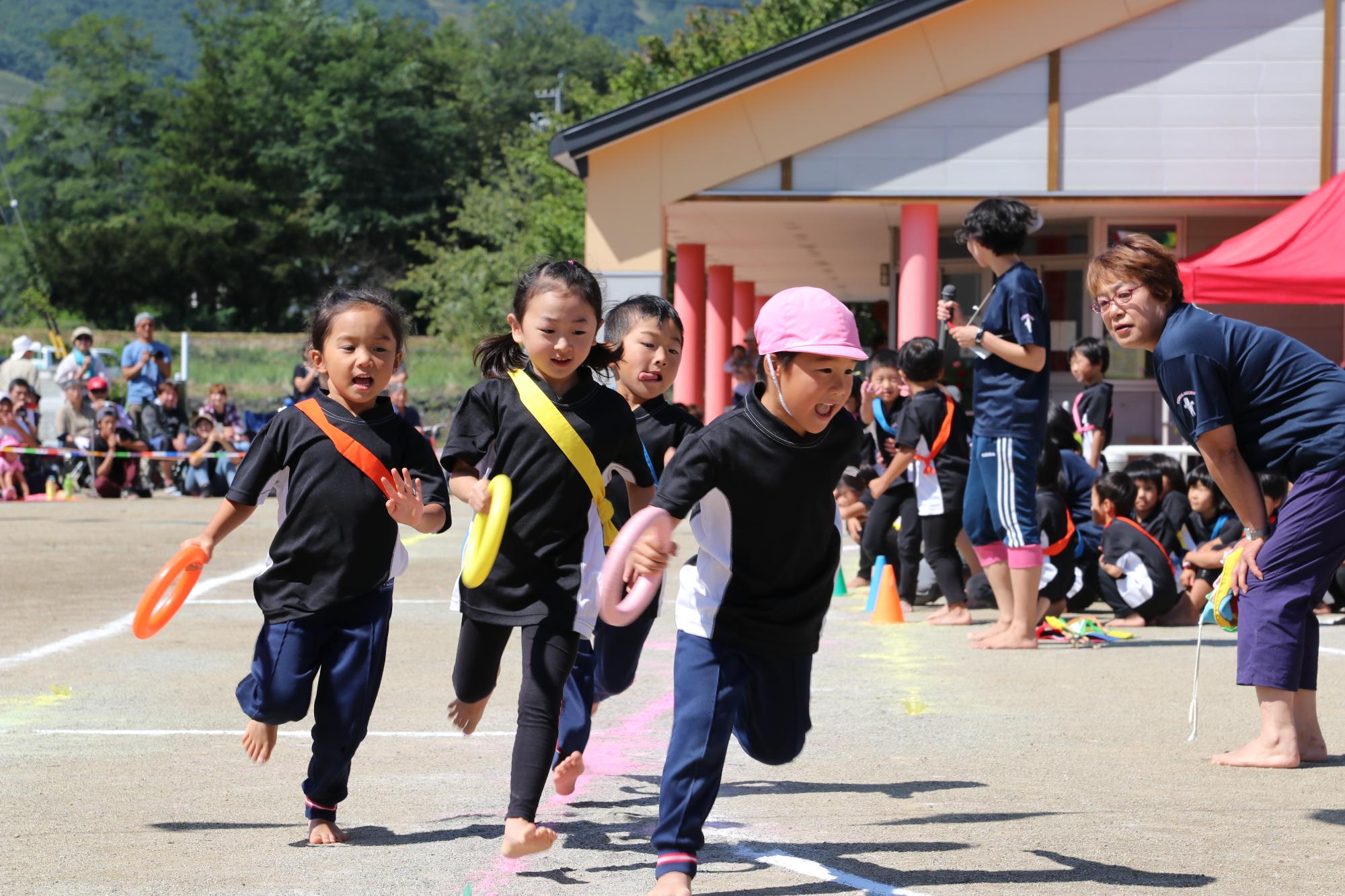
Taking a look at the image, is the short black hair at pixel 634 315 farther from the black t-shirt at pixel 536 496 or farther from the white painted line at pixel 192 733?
the white painted line at pixel 192 733

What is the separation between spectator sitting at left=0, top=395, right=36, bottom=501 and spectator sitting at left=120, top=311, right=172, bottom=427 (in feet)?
5.71

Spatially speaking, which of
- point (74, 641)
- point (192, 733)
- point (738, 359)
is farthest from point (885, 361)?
point (738, 359)

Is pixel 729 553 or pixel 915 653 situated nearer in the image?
pixel 729 553

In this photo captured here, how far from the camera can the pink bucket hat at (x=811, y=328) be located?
4.25 metres

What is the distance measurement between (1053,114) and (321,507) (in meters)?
14.9

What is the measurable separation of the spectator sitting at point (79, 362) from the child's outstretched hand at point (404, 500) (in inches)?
697

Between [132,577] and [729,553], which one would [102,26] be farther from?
[729,553]

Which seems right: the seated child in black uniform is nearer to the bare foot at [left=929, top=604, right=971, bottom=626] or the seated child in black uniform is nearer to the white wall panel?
the bare foot at [left=929, top=604, right=971, bottom=626]

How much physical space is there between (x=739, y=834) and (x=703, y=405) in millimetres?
24898

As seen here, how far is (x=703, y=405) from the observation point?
2969 cm

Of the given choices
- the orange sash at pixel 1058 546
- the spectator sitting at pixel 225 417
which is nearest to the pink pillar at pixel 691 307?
the spectator sitting at pixel 225 417

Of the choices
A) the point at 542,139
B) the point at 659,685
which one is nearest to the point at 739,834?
the point at 659,685

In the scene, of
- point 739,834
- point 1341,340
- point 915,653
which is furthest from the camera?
point 1341,340

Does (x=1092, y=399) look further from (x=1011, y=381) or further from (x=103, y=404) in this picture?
(x=103, y=404)
